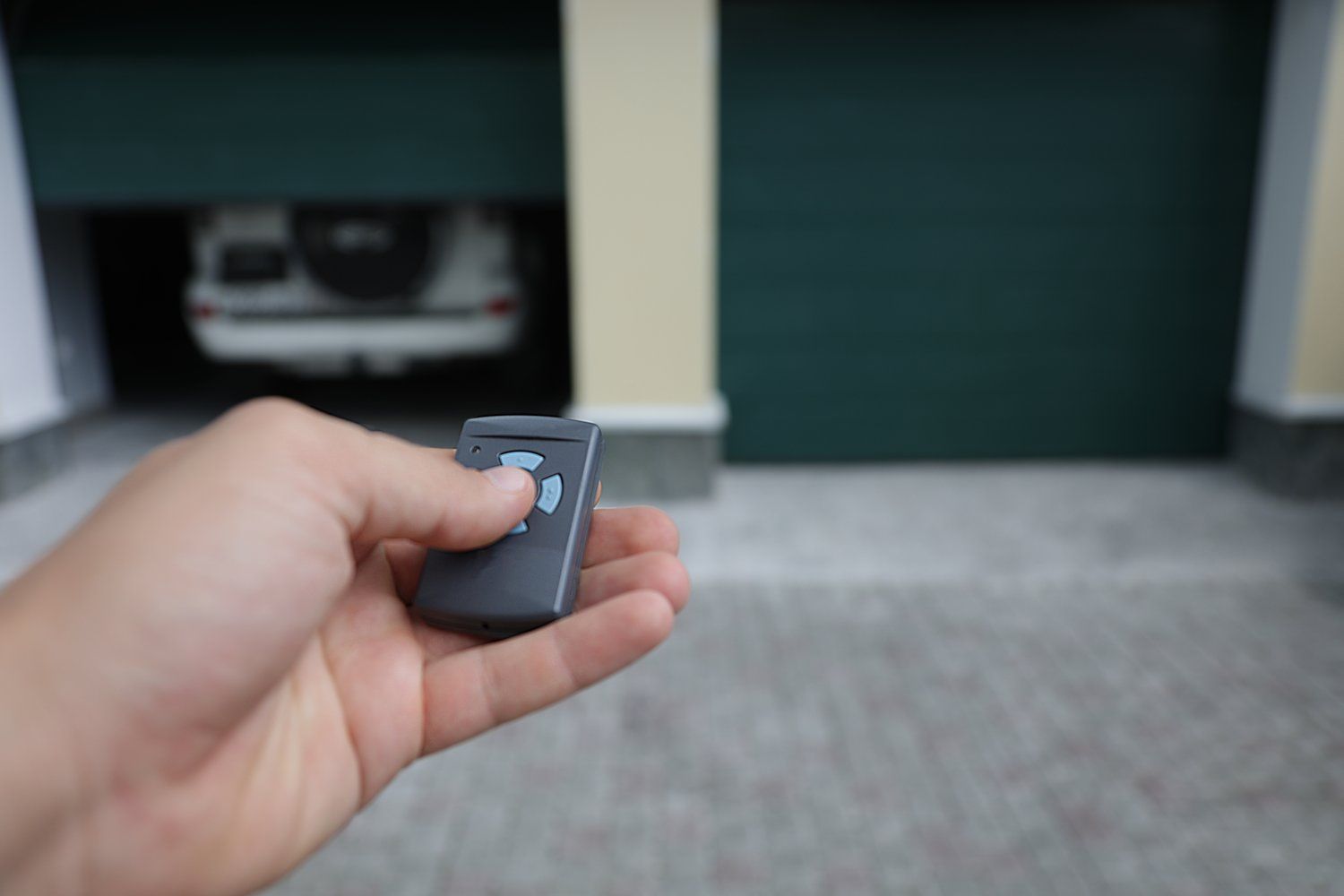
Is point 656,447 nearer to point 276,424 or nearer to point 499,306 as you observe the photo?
point 499,306

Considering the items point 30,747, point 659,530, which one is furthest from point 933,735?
point 30,747

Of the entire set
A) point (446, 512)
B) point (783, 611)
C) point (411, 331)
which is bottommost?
point (783, 611)

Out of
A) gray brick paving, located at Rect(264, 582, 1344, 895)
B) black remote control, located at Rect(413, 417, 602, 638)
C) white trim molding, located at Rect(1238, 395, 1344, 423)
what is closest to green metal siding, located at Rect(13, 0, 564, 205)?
gray brick paving, located at Rect(264, 582, 1344, 895)

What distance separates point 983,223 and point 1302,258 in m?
1.59

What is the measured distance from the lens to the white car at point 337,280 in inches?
237

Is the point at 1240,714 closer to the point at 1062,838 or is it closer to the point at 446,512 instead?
the point at 1062,838

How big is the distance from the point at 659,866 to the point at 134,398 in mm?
6778

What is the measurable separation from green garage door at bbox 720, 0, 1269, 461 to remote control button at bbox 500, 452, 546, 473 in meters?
4.19

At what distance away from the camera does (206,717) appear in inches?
46.4

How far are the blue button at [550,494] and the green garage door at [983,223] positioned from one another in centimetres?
421

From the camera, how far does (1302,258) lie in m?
5.16

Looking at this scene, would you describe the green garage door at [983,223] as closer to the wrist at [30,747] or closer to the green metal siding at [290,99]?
the green metal siding at [290,99]

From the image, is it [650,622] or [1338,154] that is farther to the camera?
[1338,154]

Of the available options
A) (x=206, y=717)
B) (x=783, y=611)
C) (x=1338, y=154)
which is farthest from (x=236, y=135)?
(x=1338, y=154)
